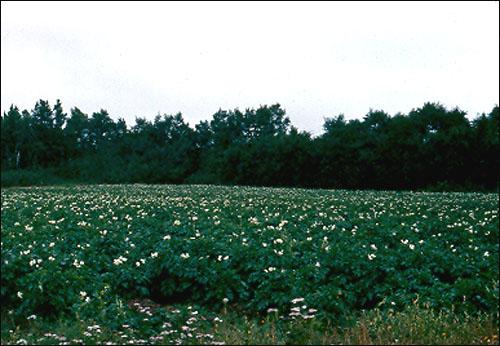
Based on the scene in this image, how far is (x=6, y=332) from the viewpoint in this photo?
6.11 m

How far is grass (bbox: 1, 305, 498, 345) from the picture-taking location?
5.68m

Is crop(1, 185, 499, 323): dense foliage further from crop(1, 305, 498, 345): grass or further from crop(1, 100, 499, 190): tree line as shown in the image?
crop(1, 100, 499, 190): tree line

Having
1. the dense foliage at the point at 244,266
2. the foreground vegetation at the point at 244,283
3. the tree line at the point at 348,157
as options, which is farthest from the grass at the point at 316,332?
the tree line at the point at 348,157

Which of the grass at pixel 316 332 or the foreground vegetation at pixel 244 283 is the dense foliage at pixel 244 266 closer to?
the foreground vegetation at pixel 244 283

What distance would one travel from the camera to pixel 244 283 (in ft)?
26.5

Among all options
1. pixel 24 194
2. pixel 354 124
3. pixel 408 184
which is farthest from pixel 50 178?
pixel 354 124

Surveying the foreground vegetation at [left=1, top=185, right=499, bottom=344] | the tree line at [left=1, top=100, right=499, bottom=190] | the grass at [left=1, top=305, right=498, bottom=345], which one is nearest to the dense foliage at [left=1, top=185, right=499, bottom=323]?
the foreground vegetation at [left=1, top=185, right=499, bottom=344]

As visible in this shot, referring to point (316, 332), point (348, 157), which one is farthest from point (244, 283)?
point (348, 157)

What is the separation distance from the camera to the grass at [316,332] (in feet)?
18.6

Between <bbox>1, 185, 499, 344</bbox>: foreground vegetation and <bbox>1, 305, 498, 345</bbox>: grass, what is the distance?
2 cm

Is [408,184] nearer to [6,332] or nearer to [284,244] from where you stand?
[284,244]

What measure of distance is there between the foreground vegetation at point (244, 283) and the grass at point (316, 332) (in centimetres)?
2

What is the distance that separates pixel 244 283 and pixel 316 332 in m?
2.32

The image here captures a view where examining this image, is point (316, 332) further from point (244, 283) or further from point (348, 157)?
point (348, 157)
